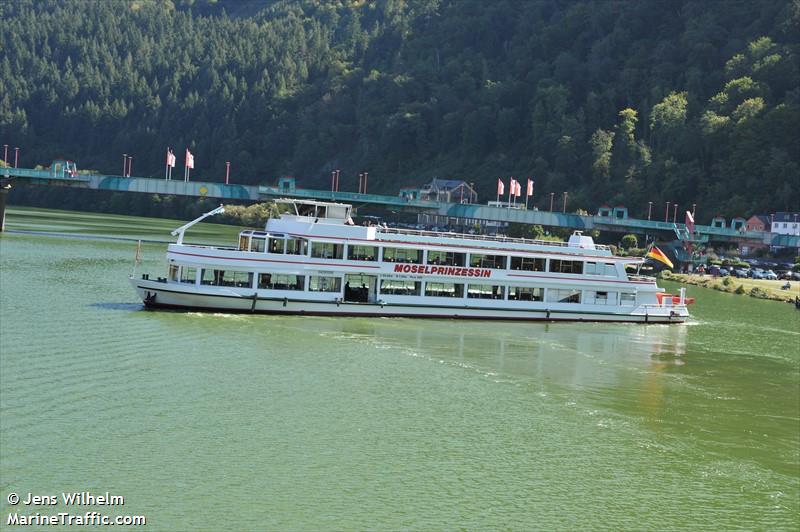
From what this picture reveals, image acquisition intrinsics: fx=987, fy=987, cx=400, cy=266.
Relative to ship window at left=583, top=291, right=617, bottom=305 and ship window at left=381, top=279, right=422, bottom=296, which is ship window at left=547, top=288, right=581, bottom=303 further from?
ship window at left=381, top=279, right=422, bottom=296

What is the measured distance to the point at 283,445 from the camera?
31.5 m

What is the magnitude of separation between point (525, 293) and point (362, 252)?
11273 mm

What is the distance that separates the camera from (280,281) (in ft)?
182

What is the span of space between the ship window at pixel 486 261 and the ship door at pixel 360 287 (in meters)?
6.42

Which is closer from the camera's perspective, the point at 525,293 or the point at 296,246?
the point at 296,246

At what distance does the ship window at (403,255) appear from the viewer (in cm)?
5825

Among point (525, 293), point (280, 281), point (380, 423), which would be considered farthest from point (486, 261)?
point (380, 423)

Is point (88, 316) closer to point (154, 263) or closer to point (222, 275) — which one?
point (222, 275)

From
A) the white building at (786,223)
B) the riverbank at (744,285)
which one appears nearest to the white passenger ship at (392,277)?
the riverbank at (744,285)

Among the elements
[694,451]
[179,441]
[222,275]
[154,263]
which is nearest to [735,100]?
[154,263]

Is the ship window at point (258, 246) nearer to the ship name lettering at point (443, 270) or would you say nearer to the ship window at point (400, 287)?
the ship window at point (400, 287)

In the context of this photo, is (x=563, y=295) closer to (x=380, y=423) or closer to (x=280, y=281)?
(x=280, y=281)

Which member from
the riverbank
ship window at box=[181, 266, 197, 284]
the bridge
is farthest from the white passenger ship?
the bridge

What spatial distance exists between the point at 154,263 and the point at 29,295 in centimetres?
2212
